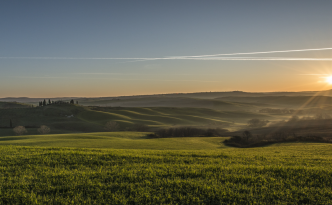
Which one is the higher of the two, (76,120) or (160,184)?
(160,184)

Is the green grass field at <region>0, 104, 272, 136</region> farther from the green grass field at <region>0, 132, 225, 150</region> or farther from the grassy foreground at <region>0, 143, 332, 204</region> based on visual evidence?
the grassy foreground at <region>0, 143, 332, 204</region>

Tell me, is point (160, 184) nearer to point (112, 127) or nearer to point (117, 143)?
point (117, 143)

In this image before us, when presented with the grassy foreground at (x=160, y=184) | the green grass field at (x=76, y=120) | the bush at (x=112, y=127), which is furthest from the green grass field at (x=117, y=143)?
the bush at (x=112, y=127)

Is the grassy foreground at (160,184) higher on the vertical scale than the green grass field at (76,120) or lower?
higher

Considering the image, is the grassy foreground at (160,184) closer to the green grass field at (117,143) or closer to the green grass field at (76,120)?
the green grass field at (117,143)

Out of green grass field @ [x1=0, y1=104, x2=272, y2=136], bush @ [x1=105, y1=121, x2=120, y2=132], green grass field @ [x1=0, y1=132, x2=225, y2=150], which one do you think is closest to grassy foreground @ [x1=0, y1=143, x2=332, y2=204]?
green grass field @ [x1=0, y1=132, x2=225, y2=150]

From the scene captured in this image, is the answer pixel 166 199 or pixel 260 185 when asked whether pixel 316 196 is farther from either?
pixel 166 199

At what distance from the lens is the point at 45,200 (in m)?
6.39

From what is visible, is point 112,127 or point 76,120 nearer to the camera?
point 112,127

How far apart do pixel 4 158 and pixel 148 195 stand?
889cm

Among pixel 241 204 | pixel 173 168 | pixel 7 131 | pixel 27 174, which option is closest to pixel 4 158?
pixel 27 174

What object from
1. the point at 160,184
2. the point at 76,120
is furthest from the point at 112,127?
the point at 160,184

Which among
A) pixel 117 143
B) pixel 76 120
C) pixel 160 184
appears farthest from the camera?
pixel 76 120

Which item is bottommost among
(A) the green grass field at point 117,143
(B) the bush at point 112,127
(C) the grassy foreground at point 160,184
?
(B) the bush at point 112,127
